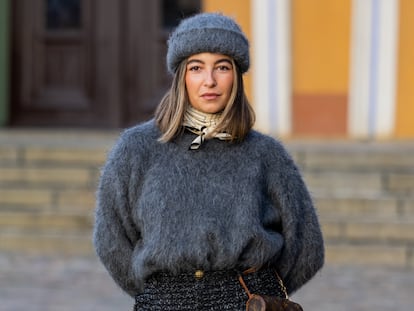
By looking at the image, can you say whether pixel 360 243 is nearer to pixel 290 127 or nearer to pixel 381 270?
pixel 381 270

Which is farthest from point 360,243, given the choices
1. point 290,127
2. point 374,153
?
point 290,127

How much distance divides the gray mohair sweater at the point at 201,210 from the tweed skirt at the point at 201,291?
0.12ft

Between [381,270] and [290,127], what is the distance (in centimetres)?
267

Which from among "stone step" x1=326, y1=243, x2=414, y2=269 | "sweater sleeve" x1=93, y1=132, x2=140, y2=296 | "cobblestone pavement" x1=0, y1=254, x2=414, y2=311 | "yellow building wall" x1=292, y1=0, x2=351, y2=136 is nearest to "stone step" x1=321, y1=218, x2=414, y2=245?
"stone step" x1=326, y1=243, x2=414, y2=269

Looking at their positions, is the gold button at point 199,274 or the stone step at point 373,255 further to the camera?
the stone step at point 373,255

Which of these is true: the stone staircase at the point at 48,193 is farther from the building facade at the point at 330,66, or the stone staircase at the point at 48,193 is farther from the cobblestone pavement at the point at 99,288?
the building facade at the point at 330,66

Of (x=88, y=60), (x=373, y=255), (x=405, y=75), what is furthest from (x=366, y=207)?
(x=88, y=60)

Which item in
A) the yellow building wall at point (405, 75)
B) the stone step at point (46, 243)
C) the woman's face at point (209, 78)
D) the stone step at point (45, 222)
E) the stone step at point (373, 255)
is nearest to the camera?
the woman's face at point (209, 78)

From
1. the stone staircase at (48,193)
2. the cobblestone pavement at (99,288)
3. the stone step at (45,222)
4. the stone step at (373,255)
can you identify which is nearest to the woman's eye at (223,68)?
the cobblestone pavement at (99,288)

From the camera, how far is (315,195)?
9.27 m

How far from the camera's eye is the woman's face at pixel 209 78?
3.48m

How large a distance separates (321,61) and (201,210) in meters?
7.54

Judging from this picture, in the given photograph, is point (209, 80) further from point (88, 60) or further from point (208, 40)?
point (88, 60)

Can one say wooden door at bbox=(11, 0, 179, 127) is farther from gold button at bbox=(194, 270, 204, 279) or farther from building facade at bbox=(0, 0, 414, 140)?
gold button at bbox=(194, 270, 204, 279)
